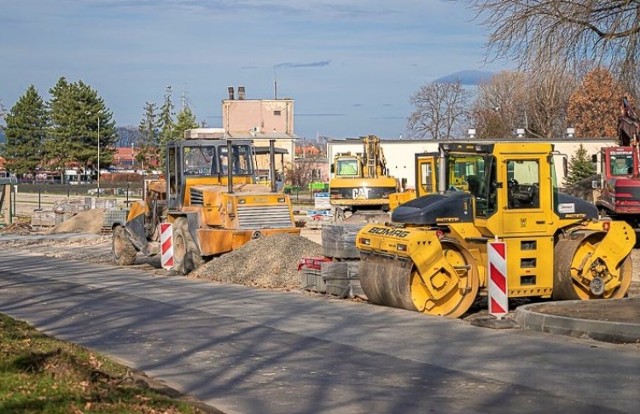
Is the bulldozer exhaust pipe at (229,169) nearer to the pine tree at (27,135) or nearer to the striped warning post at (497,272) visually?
the striped warning post at (497,272)

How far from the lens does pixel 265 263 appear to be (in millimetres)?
23234

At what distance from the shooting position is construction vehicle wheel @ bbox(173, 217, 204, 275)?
2570 cm

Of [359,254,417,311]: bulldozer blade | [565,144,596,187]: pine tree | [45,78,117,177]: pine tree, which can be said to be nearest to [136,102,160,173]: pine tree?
[45,78,117,177]: pine tree

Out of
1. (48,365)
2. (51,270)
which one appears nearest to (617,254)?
(48,365)

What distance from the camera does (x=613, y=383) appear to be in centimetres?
1086

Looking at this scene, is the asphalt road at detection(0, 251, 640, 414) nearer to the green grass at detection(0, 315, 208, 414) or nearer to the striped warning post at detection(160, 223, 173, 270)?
the green grass at detection(0, 315, 208, 414)

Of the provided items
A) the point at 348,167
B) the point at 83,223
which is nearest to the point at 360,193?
the point at 348,167

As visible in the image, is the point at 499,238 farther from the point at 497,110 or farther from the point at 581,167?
the point at 497,110

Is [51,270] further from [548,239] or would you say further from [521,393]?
[521,393]

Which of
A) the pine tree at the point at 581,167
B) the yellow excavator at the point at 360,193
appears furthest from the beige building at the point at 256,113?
the yellow excavator at the point at 360,193

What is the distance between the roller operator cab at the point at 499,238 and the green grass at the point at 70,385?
5.99 meters

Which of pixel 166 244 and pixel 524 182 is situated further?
pixel 166 244

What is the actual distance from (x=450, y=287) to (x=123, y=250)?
48.2ft

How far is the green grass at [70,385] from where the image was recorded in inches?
353
